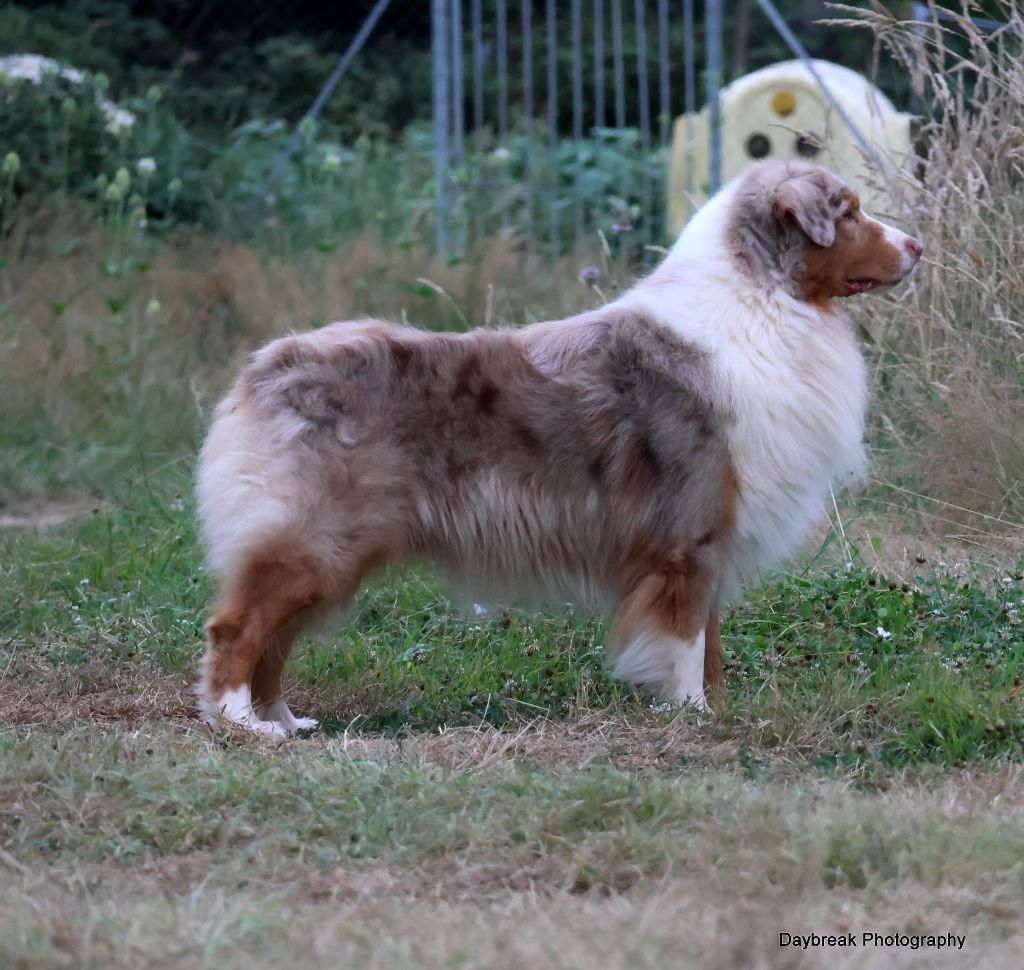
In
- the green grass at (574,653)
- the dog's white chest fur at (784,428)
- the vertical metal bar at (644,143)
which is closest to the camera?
the green grass at (574,653)

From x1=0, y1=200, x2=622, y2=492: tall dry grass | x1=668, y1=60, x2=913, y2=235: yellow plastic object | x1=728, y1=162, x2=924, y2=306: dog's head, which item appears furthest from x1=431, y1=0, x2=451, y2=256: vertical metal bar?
x1=728, y1=162, x2=924, y2=306: dog's head

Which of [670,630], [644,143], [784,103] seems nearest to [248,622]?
[670,630]

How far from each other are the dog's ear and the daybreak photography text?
7.48ft

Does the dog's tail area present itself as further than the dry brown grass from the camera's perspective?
Yes

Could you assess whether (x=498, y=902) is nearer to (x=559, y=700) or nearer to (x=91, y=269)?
(x=559, y=700)

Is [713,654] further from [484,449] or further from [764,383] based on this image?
[484,449]

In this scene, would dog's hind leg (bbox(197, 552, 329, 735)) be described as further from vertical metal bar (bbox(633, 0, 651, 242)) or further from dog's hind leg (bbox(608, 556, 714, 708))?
vertical metal bar (bbox(633, 0, 651, 242))

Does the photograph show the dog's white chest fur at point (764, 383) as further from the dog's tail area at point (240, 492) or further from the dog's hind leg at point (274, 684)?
the dog's hind leg at point (274, 684)

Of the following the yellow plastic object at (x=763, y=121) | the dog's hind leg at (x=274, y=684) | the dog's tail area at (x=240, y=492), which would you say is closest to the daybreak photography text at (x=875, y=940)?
the dog's tail area at (x=240, y=492)

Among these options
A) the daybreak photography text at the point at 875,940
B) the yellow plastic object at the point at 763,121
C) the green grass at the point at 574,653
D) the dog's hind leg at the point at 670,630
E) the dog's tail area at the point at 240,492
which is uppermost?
the yellow plastic object at the point at 763,121

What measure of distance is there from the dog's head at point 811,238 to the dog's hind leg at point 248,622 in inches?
64.3

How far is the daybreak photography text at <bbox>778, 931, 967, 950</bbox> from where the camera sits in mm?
2612

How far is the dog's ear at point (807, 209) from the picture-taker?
4.31 meters

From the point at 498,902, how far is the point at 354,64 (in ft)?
44.0
